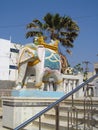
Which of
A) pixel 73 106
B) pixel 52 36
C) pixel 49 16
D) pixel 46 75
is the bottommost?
pixel 73 106

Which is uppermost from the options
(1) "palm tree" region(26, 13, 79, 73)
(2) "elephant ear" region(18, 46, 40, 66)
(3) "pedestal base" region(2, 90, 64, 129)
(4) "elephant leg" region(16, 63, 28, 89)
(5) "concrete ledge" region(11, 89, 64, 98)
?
(1) "palm tree" region(26, 13, 79, 73)

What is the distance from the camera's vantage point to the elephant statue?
895 centimetres

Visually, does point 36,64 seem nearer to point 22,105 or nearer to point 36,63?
point 36,63

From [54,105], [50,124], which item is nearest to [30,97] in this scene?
[50,124]

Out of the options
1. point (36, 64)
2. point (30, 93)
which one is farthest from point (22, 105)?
point (36, 64)

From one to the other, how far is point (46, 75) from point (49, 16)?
15.2 meters

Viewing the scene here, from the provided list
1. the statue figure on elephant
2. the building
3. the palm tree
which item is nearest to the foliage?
the palm tree

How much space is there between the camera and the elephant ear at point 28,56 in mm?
8867

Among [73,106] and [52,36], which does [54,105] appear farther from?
[52,36]

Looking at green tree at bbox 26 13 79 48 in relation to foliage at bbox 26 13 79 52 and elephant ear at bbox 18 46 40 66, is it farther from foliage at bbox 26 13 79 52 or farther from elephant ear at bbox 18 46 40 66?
elephant ear at bbox 18 46 40 66

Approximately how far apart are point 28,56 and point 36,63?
1.14ft

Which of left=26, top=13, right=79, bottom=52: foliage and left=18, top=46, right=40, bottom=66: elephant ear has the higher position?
left=26, top=13, right=79, bottom=52: foliage

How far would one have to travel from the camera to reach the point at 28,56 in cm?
891

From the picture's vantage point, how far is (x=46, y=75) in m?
9.38
